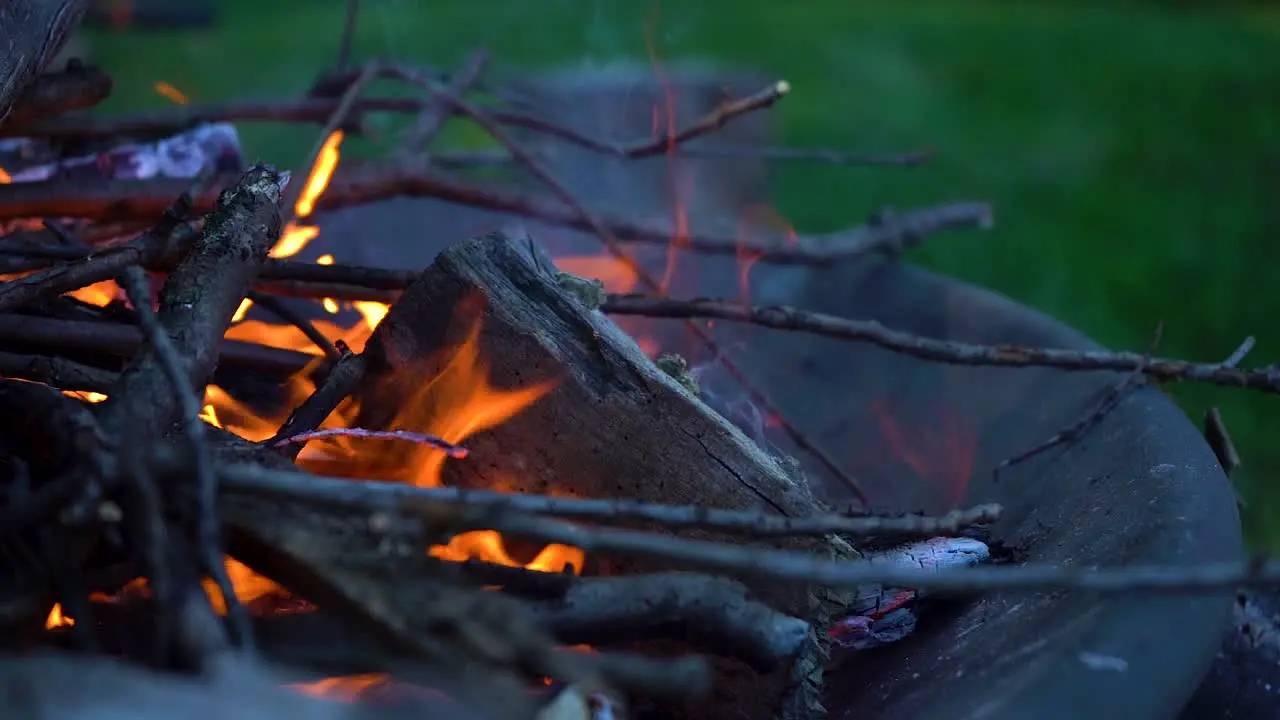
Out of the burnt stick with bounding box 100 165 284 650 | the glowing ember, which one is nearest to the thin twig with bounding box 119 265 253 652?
the burnt stick with bounding box 100 165 284 650

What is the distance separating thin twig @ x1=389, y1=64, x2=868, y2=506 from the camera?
5.30 feet

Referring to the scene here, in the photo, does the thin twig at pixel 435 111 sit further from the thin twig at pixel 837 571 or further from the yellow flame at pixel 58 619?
the thin twig at pixel 837 571

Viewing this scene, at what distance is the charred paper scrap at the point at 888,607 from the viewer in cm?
122

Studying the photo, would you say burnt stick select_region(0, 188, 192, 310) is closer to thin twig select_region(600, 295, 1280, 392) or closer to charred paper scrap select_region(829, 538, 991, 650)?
thin twig select_region(600, 295, 1280, 392)

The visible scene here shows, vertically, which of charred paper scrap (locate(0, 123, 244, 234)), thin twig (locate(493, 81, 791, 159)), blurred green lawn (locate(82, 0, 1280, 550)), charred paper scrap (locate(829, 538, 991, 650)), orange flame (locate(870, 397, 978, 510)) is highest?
thin twig (locate(493, 81, 791, 159))

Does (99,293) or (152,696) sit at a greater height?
(152,696)

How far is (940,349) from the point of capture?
147cm

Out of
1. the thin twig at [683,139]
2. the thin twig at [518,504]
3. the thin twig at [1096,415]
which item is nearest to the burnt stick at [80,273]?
the thin twig at [518,504]

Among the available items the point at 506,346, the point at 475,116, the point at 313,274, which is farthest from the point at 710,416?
the point at 475,116

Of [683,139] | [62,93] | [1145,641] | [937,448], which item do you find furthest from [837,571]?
[62,93]

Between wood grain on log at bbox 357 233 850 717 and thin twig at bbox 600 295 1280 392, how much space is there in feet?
0.97

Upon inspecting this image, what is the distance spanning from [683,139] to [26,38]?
1.02 meters

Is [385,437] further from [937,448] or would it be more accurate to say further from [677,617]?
[937,448]

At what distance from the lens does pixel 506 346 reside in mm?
1179
